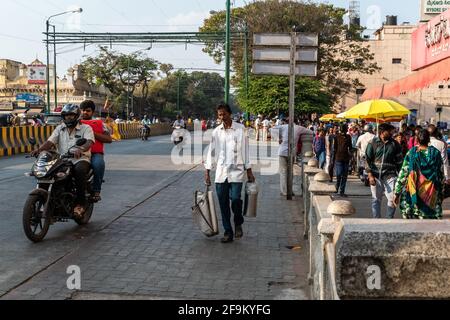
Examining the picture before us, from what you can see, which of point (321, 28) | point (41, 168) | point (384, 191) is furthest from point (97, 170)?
point (321, 28)

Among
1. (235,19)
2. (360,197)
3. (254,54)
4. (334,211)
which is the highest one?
(235,19)

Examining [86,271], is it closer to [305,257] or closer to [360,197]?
[305,257]

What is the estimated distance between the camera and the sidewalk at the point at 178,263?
15.7ft

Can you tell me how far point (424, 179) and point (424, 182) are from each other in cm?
3

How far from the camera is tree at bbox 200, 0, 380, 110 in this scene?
3641cm

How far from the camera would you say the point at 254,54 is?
1025 cm

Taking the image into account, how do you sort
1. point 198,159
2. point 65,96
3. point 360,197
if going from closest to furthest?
1. point 360,197
2. point 198,159
3. point 65,96

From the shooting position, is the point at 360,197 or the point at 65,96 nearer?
the point at 360,197

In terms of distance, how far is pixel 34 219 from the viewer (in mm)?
6441

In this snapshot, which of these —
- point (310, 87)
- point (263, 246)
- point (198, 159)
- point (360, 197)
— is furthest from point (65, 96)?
point (263, 246)

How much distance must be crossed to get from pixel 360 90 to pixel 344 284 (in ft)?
175

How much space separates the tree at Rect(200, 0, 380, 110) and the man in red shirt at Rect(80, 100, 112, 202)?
88.9ft

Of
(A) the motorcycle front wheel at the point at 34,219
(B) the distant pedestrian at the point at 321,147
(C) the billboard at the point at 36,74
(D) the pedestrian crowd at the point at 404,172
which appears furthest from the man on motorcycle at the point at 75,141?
(C) the billboard at the point at 36,74

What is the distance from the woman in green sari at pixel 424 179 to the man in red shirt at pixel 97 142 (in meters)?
3.96
